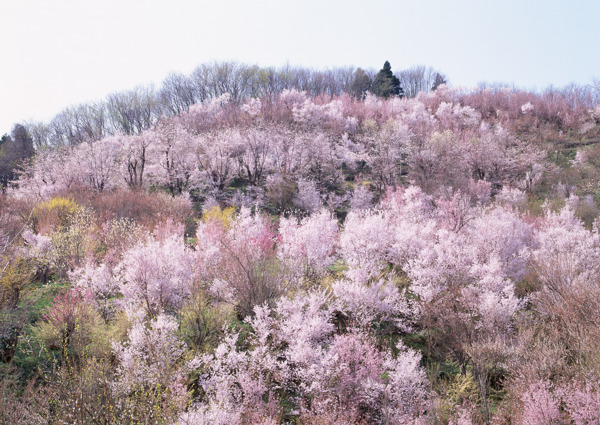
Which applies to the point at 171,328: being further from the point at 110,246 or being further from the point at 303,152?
the point at 303,152

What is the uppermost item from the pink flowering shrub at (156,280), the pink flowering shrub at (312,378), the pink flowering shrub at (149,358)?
the pink flowering shrub at (156,280)

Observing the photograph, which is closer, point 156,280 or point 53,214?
point 156,280

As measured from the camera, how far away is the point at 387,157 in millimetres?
39375

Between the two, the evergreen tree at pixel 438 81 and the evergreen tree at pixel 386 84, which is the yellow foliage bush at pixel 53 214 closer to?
the evergreen tree at pixel 386 84

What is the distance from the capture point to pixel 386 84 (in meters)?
65.6

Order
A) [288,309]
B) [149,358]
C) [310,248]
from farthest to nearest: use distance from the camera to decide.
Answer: [310,248] < [288,309] < [149,358]

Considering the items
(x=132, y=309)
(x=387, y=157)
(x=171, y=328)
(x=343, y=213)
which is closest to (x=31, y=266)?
(x=132, y=309)

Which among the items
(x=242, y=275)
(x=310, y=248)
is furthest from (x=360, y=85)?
(x=242, y=275)

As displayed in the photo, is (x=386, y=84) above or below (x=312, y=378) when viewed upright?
above

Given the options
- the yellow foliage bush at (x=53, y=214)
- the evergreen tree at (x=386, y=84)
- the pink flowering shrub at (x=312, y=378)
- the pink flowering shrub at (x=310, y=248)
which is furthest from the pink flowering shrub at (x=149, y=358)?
the evergreen tree at (x=386, y=84)

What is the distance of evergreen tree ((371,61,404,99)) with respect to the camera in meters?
65.4

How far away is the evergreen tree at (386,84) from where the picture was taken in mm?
65375

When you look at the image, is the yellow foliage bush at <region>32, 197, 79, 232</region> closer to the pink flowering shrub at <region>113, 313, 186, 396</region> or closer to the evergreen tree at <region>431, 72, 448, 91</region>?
the pink flowering shrub at <region>113, 313, 186, 396</region>

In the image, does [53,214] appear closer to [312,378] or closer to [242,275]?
[242,275]
